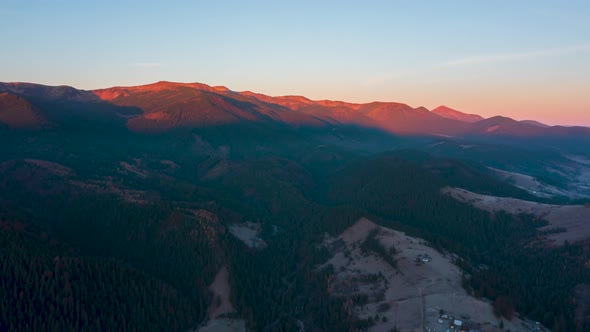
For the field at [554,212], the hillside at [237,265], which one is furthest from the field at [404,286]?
the field at [554,212]

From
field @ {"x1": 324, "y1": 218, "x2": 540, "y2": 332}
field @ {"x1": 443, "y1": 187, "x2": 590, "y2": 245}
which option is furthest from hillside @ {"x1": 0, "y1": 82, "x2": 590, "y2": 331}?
field @ {"x1": 443, "y1": 187, "x2": 590, "y2": 245}

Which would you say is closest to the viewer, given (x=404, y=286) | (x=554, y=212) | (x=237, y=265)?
(x=404, y=286)

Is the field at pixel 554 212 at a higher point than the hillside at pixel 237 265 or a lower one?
higher

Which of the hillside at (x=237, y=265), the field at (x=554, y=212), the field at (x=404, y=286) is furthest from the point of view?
the field at (x=554, y=212)

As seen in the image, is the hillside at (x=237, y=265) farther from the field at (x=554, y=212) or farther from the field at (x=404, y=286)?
the field at (x=554, y=212)

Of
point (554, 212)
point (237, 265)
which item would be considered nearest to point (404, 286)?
point (237, 265)

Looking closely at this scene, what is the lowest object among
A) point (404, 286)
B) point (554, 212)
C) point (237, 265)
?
point (237, 265)

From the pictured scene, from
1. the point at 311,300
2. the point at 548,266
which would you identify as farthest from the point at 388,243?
the point at 548,266

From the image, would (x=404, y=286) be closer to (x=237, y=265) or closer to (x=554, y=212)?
(x=237, y=265)

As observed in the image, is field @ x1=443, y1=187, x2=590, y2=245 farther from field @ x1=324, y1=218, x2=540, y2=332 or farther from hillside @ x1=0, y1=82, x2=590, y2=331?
field @ x1=324, y1=218, x2=540, y2=332

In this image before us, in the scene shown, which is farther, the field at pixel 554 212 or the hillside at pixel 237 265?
the field at pixel 554 212

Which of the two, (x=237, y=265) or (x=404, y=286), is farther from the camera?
(x=237, y=265)
